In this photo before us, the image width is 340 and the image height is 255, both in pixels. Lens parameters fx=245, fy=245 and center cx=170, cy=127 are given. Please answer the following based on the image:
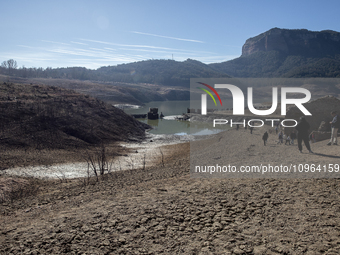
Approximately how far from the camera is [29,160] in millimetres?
14617

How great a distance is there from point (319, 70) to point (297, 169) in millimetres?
109889

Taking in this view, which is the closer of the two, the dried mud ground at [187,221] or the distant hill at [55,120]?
the dried mud ground at [187,221]

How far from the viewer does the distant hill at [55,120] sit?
2002 cm

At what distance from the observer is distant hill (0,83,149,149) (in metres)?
20.0

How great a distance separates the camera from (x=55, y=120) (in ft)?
80.2

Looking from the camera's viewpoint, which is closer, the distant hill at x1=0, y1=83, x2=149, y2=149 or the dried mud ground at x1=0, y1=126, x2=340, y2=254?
the dried mud ground at x1=0, y1=126, x2=340, y2=254

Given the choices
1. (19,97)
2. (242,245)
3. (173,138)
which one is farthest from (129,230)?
(19,97)

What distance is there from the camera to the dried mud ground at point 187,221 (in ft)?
13.6

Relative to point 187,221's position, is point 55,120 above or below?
above

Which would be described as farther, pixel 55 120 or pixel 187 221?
pixel 55 120

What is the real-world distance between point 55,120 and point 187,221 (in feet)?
75.0

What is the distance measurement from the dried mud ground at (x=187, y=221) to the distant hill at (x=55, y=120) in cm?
1377

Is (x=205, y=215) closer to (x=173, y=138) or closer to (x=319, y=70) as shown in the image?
(x=173, y=138)

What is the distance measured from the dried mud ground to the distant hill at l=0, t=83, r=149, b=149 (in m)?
13.8
